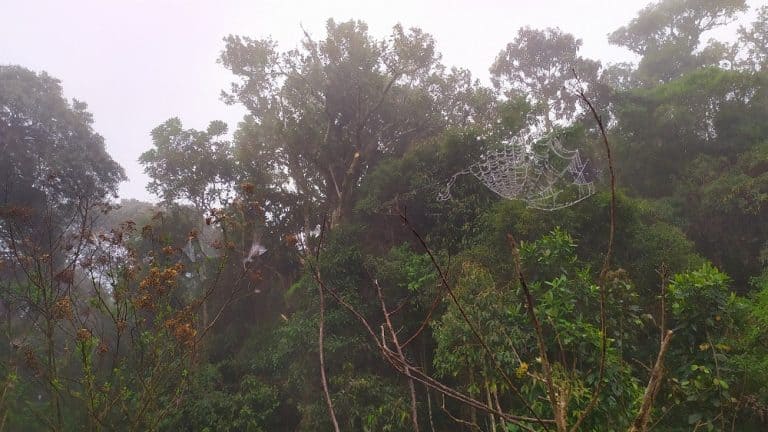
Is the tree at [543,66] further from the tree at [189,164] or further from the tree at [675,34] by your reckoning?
the tree at [189,164]

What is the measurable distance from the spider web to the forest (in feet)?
0.23

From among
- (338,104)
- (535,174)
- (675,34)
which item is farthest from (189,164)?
(675,34)

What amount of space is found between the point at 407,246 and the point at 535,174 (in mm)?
2853

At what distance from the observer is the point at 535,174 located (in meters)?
8.90

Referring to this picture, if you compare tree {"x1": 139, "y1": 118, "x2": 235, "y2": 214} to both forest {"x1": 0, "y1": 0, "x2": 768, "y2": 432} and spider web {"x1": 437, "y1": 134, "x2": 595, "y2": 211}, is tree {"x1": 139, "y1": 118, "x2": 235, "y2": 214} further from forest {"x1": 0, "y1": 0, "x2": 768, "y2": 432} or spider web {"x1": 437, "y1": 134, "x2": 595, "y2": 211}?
spider web {"x1": 437, "y1": 134, "x2": 595, "y2": 211}

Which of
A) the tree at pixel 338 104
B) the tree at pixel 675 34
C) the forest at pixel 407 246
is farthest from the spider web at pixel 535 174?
the tree at pixel 675 34

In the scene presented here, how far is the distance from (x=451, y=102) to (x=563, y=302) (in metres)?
9.95

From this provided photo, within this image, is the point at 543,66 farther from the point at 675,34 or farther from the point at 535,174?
the point at 535,174

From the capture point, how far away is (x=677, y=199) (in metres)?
9.41

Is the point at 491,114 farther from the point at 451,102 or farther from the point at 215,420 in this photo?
the point at 215,420

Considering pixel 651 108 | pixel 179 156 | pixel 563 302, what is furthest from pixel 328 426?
pixel 651 108

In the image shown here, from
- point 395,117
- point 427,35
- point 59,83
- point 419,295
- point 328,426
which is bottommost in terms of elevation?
point 328,426

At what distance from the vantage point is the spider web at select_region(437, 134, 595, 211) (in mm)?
7609

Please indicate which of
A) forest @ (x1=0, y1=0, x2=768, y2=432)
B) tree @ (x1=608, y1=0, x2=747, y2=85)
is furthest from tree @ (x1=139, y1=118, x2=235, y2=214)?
tree @ (x1=608, y1=0, x2=747, y2=85)
